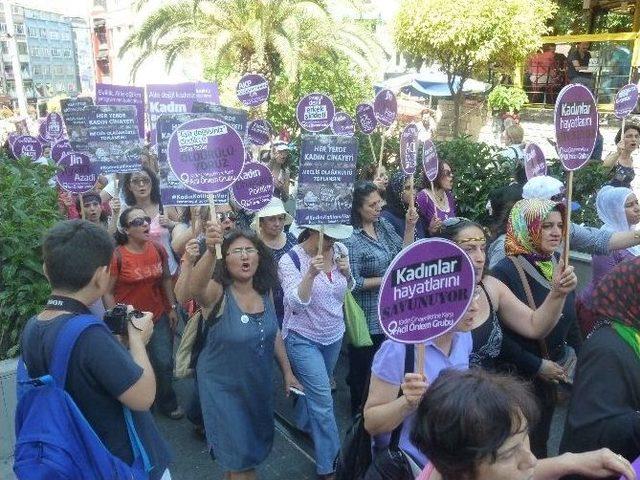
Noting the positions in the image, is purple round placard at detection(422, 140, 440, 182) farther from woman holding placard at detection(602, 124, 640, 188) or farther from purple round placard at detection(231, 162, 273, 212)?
woman holding placard at detection(602, 124, 640, 188)

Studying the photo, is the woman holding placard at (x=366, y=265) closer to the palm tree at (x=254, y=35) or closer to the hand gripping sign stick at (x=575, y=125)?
the hand gripping sign stick at (x=575, y=125)

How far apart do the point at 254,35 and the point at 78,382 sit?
14.0 meters

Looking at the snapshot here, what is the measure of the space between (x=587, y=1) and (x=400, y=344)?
1811cm

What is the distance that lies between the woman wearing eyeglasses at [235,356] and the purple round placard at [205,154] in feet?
1.44

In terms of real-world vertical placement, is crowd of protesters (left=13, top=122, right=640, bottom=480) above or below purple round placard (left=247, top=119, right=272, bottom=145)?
below

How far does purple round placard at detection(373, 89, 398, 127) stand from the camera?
310 inches

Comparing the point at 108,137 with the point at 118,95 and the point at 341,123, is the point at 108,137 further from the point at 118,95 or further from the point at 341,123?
the point at 341,123

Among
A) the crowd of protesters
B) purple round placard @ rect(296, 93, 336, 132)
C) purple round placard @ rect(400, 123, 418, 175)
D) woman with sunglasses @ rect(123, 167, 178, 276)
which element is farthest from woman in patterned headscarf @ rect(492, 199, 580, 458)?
purple round placard @ rect(296, 93, 336, 132)

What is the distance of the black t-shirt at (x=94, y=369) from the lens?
214cm

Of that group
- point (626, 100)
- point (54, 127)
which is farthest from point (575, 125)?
point (54, 127)

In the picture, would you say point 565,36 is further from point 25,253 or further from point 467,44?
point 25,253

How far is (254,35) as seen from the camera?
15055 mm

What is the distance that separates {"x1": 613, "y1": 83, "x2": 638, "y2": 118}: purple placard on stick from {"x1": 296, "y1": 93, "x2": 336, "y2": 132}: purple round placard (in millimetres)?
3518

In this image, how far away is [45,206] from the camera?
13.8 feet
